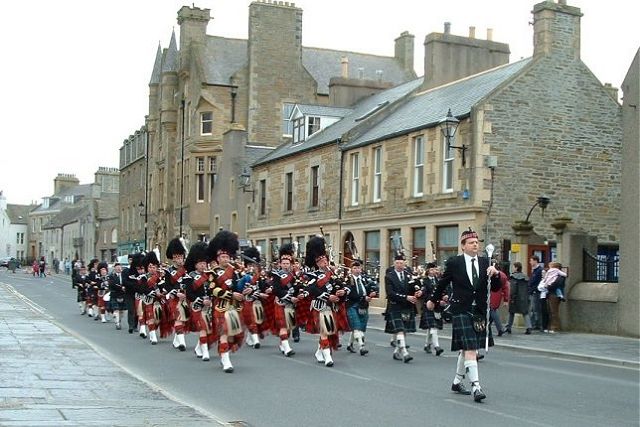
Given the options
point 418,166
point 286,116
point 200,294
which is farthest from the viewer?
point 286,116

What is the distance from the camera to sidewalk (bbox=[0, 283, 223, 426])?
8.73 meters

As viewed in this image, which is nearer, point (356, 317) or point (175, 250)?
point (356, 317)

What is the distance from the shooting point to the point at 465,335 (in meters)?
11.3

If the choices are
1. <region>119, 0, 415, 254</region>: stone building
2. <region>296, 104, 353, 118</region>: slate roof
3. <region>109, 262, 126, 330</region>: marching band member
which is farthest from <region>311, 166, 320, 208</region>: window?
<region>109, 262, 126, 330</region>: marching band member

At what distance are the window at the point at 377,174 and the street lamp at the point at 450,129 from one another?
5073 mm

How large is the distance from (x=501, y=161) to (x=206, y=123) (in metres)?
29.7

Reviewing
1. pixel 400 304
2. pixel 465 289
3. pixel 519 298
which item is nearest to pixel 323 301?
pixel 400 304

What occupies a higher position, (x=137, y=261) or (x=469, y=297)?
(x=137, y=261)

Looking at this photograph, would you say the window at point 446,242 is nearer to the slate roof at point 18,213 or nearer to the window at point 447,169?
the window at point 447,169

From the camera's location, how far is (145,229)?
6950 centimetres

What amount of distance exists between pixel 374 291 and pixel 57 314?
51.4 feet

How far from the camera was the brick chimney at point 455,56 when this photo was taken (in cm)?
3728

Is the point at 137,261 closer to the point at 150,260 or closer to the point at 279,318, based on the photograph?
the point at 150,260

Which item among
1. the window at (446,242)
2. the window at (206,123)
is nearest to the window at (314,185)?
the window at (446,242)
